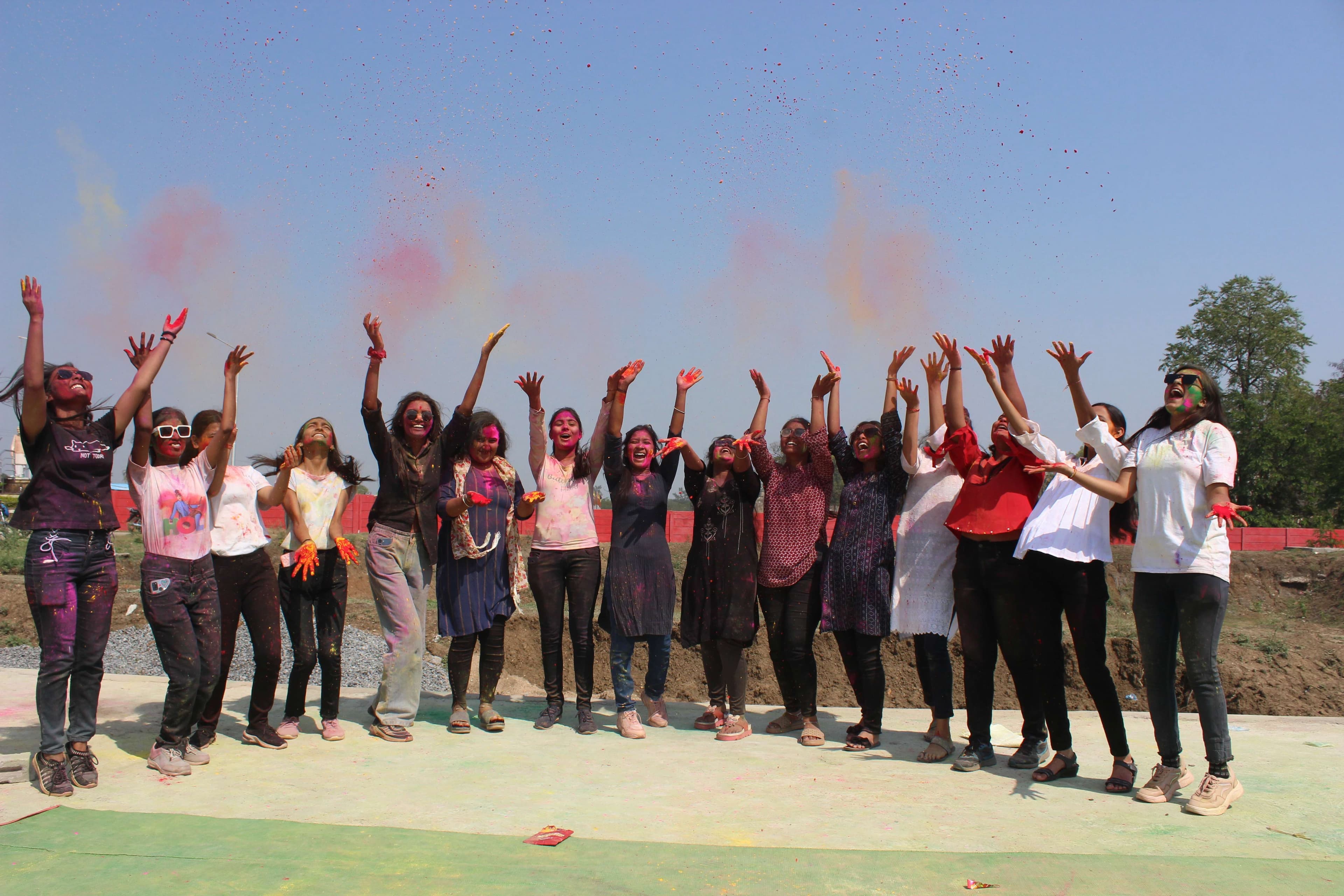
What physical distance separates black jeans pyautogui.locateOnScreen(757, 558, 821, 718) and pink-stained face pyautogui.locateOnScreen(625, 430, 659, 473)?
111 centimetres

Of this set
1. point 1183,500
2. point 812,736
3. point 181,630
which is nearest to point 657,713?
point 812,736

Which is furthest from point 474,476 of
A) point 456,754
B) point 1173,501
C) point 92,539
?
point 1173,501

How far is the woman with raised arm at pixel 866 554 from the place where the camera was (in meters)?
5.70

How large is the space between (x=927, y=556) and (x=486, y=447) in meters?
2.88

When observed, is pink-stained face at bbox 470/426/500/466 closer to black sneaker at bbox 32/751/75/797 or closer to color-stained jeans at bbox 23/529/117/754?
color-stained jeans at bbox 23/529/117/754

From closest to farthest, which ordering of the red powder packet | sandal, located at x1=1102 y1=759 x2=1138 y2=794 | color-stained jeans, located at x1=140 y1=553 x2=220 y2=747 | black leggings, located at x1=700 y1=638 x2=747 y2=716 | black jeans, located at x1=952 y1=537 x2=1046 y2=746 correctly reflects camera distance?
the red powder packet, sandal, located at x1=1102 y1=759 x2=1138 y2=794, color-stained jeans, located at x1=140 y1=553 x2=220 y2=747, black jeans, located at x1=952 y1=537 x2=1046 y2=746, black leggings, located at x1=700 y1=638 x2=747 y2=716

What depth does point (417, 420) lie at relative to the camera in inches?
240

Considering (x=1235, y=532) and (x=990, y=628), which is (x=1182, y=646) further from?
(x=1235, y=532)

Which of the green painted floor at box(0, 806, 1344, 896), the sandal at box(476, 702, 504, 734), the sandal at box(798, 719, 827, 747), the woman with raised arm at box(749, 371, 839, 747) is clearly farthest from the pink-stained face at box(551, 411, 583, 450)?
the green painted floor at box(0, 806, 1344, 896)

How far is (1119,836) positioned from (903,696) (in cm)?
608

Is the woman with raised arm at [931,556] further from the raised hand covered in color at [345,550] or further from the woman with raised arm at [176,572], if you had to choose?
the woman with raised arm at [176,572]

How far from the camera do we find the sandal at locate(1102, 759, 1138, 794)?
15.6 feet

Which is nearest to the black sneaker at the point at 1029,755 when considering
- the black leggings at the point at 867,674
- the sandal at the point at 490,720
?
the black leggings at the point at 867,674

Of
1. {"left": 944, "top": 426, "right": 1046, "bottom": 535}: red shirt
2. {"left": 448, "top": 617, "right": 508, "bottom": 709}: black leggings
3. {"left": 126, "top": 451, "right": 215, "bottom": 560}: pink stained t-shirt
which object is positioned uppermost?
{"left": 944, "top": 426, "right": 1046, "bottom": 535}: red shirt
